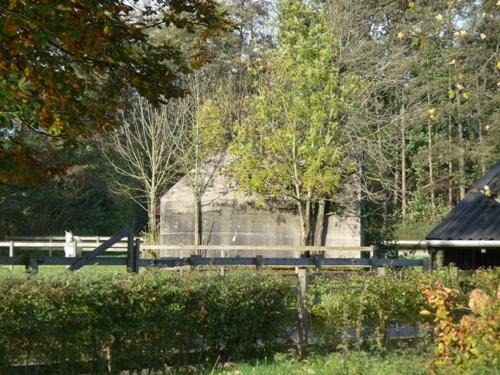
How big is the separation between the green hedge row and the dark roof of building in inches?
170

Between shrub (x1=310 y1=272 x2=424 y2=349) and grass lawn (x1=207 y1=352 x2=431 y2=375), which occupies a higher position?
shrub (x1=310 y1=272 x2=424 y2=349)

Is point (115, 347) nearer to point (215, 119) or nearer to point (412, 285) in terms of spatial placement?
point (412, 285)

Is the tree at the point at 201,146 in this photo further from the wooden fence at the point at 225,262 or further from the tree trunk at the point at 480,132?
the tree trunk at the point at 480,132

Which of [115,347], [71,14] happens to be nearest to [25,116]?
[71,14]

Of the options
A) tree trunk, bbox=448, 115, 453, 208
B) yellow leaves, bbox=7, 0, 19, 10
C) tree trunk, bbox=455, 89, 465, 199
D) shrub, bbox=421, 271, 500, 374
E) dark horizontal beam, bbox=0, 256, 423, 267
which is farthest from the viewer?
tree trunk, bbox=448, 115, 453, 208

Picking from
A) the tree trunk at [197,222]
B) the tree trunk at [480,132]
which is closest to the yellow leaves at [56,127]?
the tree trunk at [197,222]

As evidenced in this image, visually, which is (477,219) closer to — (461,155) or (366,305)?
(366,305)

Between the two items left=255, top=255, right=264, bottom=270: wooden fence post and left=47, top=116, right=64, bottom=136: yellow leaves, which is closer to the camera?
left=47, top=116, right=64, bottom=136: yellow leaves

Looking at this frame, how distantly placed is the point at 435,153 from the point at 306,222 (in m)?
24.2

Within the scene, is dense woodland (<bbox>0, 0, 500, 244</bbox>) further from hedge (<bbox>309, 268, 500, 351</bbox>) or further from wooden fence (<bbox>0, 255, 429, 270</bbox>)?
hedge (<bbox>309, 268, 500, 351</bbox>)

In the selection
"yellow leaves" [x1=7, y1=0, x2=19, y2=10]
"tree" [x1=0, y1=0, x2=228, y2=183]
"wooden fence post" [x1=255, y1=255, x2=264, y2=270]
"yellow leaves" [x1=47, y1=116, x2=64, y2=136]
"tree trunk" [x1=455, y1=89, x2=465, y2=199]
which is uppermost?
"tree trunk" [x1=455, y1=89, x2=465, y2=199]

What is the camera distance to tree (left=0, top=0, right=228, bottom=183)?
1095cm

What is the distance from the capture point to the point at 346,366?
9.71 m

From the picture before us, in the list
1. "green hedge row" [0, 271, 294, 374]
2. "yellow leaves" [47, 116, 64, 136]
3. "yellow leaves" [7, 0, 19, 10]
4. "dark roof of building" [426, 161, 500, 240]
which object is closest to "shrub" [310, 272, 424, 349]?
"green hedge row" [0, 271, 294, 374]
